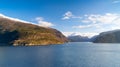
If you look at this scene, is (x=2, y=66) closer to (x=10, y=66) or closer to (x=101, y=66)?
(x=10, y=66)

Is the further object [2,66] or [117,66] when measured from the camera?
[2,66]

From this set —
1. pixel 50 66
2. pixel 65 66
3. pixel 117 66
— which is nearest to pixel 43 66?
pixel 50 66

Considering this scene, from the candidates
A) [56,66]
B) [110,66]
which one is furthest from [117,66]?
[56,66]

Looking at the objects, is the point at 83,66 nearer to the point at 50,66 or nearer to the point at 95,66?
the point at 95,66

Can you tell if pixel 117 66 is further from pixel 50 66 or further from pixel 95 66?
pixel 50 66

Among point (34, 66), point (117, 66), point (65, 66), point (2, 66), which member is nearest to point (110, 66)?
point (117, 66)

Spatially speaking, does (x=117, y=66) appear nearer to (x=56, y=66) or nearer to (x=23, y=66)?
(x=56, y=66)
